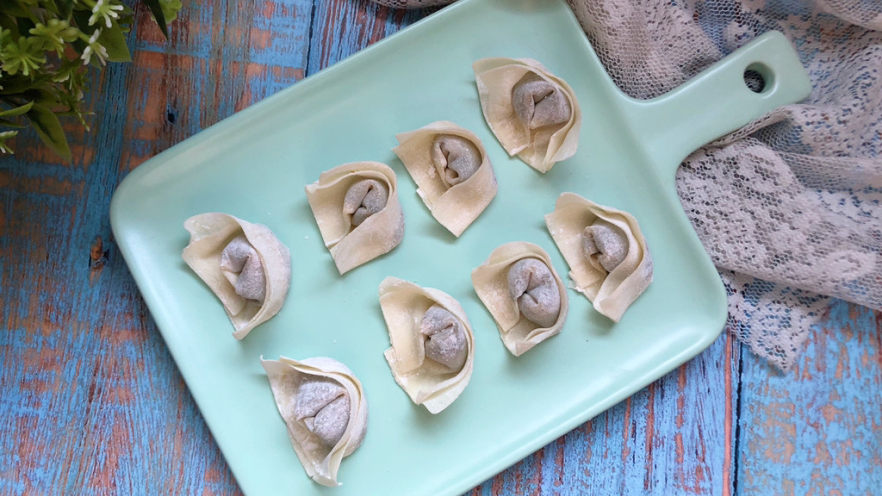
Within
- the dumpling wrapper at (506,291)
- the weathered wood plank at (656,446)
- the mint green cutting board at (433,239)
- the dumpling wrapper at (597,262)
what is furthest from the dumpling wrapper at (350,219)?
the weathered wood plank at (656,446)

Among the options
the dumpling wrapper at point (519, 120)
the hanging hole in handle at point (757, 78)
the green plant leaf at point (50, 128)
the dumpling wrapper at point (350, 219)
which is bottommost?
the dumpling wrapper at point (350, 219)

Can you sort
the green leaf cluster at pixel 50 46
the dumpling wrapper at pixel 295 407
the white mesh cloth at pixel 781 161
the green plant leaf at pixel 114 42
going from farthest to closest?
the white mesh cloth at pixel 781 161 < the dumpling wrapper at pixel 295 407 < the green plant leaf at pixel 114 42 < the green leaf cluster at pixel 50 46

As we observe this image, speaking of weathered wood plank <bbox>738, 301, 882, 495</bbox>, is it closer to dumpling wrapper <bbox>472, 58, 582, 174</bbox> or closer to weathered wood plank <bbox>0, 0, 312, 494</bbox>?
dumpling wrapper <bbox>472, 58, 582, 174</bbox>

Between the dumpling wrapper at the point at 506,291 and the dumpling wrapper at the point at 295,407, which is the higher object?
the dumpling wrapper at the point at 506,291

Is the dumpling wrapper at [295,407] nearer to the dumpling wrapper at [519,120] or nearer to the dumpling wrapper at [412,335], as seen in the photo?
the dumpling wrapper at [412,335]

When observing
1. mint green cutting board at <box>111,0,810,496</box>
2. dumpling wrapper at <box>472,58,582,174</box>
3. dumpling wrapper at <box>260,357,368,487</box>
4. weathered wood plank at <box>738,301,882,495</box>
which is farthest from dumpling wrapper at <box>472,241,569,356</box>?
weathered wood plank at <box>738,301,882,495</box>

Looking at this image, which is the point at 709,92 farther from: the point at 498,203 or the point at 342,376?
the point at 342,376

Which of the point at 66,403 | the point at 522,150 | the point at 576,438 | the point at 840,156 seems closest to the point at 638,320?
the point at 576,438
